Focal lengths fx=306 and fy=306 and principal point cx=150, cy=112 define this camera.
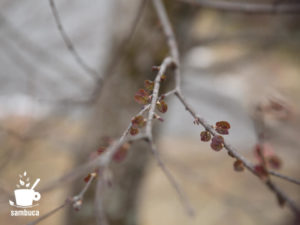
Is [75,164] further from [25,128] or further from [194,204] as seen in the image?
[194,204]

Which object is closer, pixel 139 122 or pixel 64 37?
pixel 139 122

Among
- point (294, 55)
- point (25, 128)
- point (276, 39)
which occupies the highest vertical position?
point (294, 55)

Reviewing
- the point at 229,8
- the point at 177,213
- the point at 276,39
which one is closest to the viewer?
the point at 229,8

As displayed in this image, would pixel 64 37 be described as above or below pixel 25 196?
above

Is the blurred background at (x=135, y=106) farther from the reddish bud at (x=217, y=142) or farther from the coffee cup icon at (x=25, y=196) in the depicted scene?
the reddish bud at (x=217, y=142)

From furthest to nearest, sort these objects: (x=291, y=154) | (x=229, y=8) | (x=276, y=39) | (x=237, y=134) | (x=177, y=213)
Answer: (x=237, y=134)
(x=291, y=154)
(x=177, y=213)
(x=276, y=39)
(x=229, y=8)

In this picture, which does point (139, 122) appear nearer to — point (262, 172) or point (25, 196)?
point (262, 172)

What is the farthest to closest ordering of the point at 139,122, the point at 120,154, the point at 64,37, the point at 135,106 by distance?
the point at 135,106, the point at 64,37, the point at 120,154, the point at 139,122

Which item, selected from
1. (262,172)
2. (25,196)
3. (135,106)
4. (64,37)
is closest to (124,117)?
(135,106)

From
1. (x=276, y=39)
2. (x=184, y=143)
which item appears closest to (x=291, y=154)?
(x=184, y=143)

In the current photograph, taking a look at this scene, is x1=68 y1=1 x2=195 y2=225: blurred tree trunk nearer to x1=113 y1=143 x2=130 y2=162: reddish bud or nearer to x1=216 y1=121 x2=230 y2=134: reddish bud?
x1=113 y1=143 x2=130 y2=162: reddish bud
